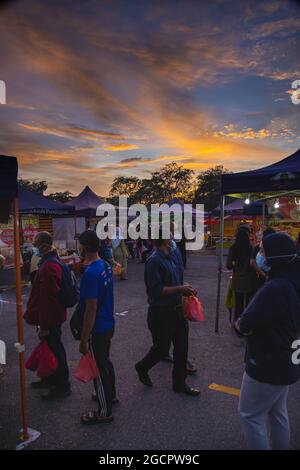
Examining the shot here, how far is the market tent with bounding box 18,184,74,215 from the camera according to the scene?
37.1 feet

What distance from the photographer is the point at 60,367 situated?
3.76 m

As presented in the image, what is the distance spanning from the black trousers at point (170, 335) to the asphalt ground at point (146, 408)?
12.6 inches

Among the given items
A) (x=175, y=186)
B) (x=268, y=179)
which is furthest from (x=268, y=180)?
(x=175, y=186)

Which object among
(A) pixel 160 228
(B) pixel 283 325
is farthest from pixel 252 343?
(A) pixel 160 228

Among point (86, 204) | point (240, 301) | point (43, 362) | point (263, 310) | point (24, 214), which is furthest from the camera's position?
point (86, 204)

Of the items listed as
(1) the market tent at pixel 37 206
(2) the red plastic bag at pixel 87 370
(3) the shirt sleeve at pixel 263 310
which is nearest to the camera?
(3) the shirt sleeve at pixel 263 310

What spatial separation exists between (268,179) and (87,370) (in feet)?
12.3

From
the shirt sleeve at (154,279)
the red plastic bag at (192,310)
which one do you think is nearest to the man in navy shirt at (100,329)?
the shirt sleeve at (154,279)

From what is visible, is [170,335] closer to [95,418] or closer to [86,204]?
[95,418]

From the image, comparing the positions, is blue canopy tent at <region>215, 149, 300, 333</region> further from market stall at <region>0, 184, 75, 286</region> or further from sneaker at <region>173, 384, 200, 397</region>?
market stall at <region>0, 184, 75, 286</region>

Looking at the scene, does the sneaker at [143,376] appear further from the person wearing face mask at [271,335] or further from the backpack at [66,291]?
the person wearing face mask at [271,335]

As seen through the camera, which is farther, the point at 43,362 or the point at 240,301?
the point at 240,301

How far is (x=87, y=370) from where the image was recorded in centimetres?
308

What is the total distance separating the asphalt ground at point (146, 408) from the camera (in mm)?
2943
